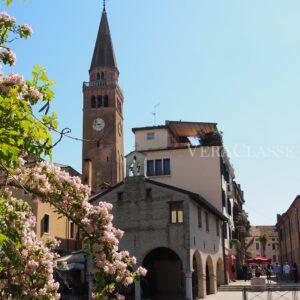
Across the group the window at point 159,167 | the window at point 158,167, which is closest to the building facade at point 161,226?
the window at point 159,167

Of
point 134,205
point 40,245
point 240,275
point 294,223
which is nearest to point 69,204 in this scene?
point 40,245

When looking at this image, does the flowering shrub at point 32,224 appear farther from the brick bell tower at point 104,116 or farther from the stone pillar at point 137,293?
the brick bell tower at point 104,116

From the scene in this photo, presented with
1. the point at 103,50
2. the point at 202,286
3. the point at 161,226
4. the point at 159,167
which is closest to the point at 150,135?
the point at 159,167

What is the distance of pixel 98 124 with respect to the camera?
254ft

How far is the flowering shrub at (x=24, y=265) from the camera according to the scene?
8156 mm

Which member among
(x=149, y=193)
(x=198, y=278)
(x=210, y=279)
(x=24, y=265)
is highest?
(x=149, y=193)

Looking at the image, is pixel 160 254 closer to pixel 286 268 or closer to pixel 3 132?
pixel 286 268

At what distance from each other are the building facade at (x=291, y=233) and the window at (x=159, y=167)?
11967mm

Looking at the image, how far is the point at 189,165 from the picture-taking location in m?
41.5

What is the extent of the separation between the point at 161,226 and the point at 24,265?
22495 millimetres

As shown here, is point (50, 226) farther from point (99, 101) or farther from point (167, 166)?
point (99, 101)

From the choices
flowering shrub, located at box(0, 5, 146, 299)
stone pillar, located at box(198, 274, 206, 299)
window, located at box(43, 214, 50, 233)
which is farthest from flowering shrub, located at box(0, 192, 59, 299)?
window, located at box(43, 214, 50, 233)

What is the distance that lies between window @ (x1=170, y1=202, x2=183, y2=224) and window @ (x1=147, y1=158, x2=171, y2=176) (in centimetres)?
1100

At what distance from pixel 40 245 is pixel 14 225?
1.79m
